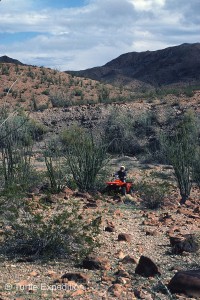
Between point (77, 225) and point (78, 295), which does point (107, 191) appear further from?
point (78, 295)

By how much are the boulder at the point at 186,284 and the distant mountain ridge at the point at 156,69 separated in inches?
2742

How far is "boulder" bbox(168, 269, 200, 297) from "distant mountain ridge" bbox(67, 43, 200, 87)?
228 ft

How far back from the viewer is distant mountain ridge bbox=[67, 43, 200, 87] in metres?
81.8

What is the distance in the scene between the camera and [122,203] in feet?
48.1

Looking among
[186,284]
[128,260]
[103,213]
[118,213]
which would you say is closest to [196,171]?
[118,213]

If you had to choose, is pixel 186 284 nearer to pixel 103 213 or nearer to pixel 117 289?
pixel 117 289

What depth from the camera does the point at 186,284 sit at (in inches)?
280

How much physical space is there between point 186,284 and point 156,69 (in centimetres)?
8575

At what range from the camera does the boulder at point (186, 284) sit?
23.1ft

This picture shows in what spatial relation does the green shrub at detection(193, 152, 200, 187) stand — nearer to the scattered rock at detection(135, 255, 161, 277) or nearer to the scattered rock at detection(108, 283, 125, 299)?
the scattered rock at detection(135, 255, 161, 277)

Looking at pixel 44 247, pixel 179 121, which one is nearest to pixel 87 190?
pixel 44 247

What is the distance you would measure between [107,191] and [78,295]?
908 centimetres

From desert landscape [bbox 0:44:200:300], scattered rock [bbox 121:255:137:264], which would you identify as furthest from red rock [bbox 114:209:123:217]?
scattered rock [bbox 121:255:137:264]

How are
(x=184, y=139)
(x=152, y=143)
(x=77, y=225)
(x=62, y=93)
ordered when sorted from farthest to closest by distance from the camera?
(x=62, y=93) < (x=152, y=143) < (x=184, y=139) < (x=77, y=225)
